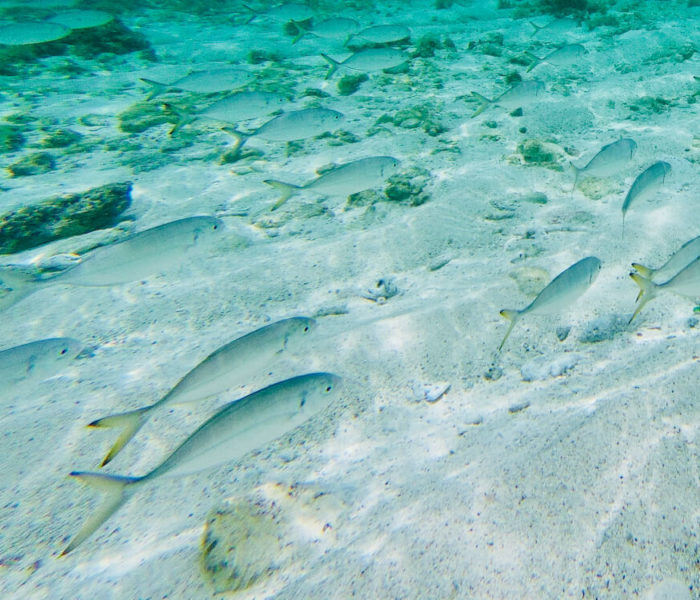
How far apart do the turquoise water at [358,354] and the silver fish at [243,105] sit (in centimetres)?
4

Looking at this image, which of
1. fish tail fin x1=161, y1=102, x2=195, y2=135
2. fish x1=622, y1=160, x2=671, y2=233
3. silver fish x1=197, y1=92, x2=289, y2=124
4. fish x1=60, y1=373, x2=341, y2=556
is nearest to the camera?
fish x1=60, y1=373, x2=341, y2=556

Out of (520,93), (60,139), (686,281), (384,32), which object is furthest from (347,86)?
(686,281)

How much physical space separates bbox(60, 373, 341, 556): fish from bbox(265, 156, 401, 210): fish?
2.35 meters

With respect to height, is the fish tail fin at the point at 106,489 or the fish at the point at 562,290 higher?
the fish at the point at 562,290

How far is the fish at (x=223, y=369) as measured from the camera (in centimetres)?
212

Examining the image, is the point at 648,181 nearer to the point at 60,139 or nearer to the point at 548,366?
the point at 548,366

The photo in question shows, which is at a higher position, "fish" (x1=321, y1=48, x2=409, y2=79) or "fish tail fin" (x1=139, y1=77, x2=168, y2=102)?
"fish" (x1=321, y1=48, x2=409, y2=79)

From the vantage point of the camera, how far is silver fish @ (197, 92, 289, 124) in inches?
201

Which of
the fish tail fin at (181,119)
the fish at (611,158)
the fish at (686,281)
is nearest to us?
the fish at (686,281)

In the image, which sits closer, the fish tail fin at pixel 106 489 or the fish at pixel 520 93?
the fish tail fin at pixel 106 489

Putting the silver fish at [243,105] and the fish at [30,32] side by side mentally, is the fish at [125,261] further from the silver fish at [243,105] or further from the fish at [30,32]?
the fish at [30,32]

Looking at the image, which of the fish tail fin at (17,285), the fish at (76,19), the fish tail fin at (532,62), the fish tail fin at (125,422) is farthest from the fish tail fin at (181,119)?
the fish tail fin at (532,62)

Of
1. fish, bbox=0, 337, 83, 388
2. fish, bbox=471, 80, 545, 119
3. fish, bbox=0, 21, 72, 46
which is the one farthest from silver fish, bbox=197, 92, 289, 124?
fish, bbox=0, 21, 72, 46

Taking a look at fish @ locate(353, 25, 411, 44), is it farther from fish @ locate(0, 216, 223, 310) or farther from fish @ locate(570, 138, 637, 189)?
fish @ locate(0, 216, 223, 310)
